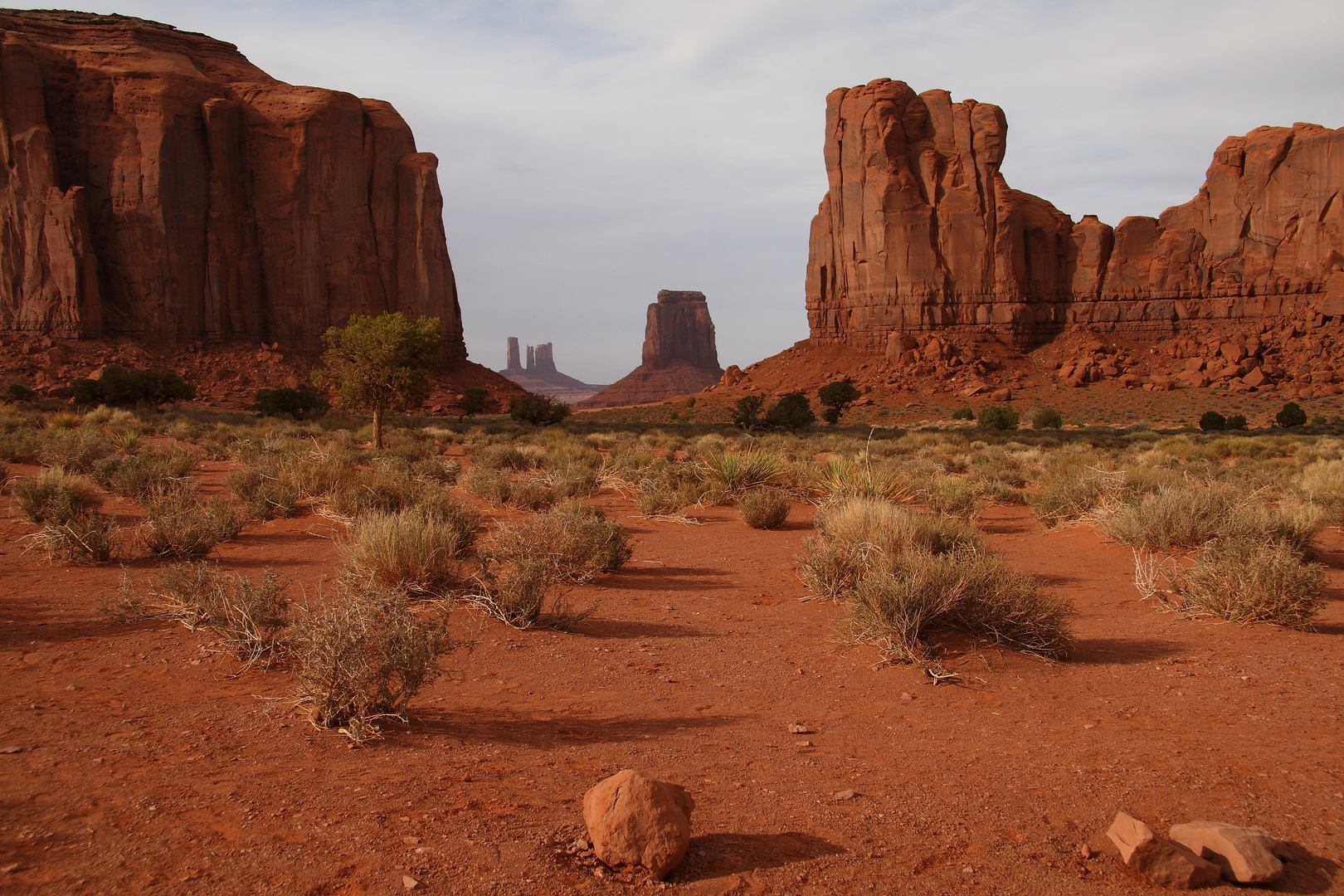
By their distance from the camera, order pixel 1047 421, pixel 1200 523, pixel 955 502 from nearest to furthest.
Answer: pixel 1200 523 < pixel 955 502 < pixel 1047 421

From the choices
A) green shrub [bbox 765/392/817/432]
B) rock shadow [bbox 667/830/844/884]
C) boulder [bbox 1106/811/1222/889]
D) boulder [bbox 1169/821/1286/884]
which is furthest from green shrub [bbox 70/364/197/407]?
boulder [bbox 1169/821/1286/884]

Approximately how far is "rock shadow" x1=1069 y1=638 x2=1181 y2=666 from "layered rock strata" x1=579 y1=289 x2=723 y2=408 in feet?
449

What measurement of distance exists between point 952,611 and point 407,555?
4.31 meters

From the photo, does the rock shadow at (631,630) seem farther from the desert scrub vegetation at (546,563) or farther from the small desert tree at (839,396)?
the small desert tree at (839,396)

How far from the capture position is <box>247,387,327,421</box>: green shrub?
38.1 m

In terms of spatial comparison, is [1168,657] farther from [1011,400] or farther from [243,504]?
[1011,400]

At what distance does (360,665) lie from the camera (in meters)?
3.76

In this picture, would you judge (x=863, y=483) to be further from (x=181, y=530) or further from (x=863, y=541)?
(x=181, y=530)

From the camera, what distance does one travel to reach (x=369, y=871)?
2502mm

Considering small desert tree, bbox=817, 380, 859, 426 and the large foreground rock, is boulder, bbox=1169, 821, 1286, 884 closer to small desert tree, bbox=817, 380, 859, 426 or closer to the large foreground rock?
the large foreground rock

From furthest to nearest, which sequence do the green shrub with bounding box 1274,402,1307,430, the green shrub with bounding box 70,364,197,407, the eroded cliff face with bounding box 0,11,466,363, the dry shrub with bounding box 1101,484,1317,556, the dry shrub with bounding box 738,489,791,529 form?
the eroded cliff face with bounding box 0,11,466,363 → the green shrub with bounding box 1274,402,1307,430 → the green shrub with bounding box 70,364,197,407 → the dry shrub with bounding box 738,489,791,529 → the dry shrub with bounding box 1101,484,1317,556

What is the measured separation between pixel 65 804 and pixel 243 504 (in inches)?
328

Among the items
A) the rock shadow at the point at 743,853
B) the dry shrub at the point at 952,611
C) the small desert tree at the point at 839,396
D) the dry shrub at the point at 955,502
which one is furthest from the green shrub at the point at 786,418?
the rock shadow at the point at 743,853

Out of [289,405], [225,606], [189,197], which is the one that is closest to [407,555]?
[225,606]
